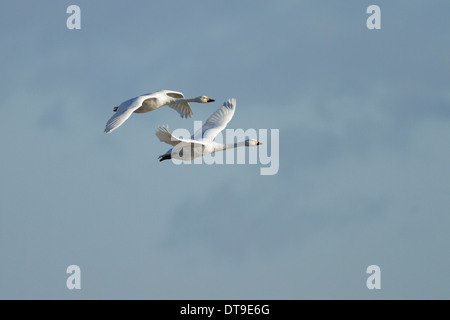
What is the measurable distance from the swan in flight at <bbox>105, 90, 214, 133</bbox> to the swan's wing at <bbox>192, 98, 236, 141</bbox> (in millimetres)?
925

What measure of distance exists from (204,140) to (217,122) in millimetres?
3152

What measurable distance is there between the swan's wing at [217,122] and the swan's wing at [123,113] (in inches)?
122

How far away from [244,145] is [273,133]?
3821mm

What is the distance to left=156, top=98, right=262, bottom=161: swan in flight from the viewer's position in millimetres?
43641

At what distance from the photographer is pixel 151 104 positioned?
4925 centimetres

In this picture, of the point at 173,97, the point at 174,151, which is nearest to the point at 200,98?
the point at 173,97

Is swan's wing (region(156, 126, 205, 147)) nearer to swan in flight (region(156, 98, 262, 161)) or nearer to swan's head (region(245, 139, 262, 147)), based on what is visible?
swan in flight (region(156, 98, 262, 161))

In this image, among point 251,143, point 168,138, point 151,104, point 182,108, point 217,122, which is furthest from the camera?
point 182,108

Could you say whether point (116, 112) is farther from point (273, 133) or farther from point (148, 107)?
Result: point (273, 133)

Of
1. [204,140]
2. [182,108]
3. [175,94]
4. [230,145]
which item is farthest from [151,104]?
[230,145]

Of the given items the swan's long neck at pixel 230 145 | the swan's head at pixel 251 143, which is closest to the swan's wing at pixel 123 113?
the swan's long neck at pixel 230 145

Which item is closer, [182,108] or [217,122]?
[217,122]

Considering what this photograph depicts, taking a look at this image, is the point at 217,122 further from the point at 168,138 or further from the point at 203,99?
the point at 168,138

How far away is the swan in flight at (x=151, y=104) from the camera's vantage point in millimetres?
44531
